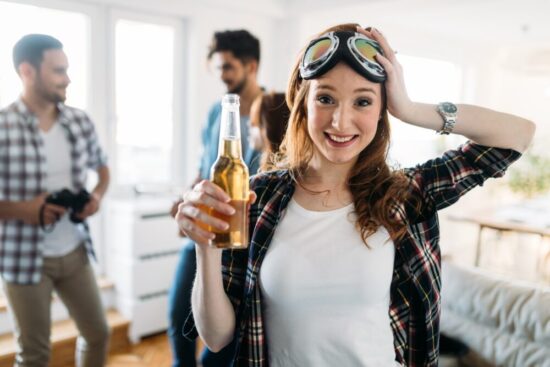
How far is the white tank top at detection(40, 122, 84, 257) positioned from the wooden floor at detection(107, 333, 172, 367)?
110 cm

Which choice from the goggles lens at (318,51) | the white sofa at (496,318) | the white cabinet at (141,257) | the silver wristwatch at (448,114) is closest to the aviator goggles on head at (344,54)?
the goggles lens at (318,51)

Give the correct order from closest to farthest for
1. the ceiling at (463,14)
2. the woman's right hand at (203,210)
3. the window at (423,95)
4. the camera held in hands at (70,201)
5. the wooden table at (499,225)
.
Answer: the woman's right hand at (203,210)
the camera held in hands at (70,201)
the ceiling at (463,14)
the wooden table at (499,225)
the window at (423,95)

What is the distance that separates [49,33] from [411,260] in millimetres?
2195

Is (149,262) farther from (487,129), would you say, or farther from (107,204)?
(487,129)

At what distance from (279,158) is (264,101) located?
55 cm

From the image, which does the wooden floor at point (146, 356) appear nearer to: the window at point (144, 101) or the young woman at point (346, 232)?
the window at point (144, 101)

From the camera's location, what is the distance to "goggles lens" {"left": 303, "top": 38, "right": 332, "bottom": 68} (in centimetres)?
91

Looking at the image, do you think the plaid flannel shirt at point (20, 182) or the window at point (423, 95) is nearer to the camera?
the plaid flannel shirt at point (20, 182)

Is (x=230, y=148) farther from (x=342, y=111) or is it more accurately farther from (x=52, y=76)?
(x=52, y=76)

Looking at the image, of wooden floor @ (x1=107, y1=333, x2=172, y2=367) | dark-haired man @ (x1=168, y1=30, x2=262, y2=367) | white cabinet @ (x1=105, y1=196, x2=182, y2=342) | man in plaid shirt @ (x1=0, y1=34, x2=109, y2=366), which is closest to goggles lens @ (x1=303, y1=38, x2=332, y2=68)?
dark-haired man @ (x1=168, y1=30, x2=262, y2=367)

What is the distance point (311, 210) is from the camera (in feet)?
3.15

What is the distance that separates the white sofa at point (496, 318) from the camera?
1.51m

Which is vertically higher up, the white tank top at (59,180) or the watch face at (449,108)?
the watch face at (449,108)

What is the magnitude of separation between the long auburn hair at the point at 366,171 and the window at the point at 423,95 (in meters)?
3.72
